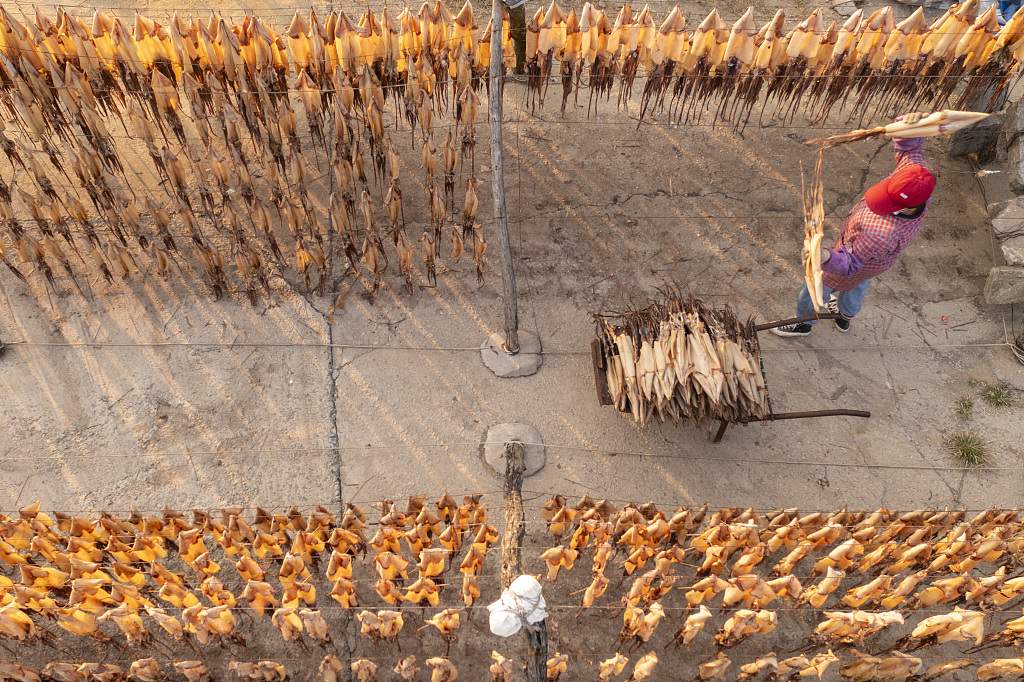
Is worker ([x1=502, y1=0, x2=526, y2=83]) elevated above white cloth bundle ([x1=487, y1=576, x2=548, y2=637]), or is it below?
above

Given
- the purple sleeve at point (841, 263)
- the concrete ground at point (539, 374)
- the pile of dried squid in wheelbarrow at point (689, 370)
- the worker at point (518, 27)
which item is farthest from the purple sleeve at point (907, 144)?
the worker at point (518, 27)

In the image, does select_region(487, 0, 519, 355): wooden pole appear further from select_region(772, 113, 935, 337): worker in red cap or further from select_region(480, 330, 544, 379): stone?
select_region(772, 113, 935, 337): worker in red cap

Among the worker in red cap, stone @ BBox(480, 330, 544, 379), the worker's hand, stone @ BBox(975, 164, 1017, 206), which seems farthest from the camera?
stone @ BBox(975, 164, 1017, 206)

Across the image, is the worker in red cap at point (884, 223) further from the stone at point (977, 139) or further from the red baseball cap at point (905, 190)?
the stone at point (977, 139)

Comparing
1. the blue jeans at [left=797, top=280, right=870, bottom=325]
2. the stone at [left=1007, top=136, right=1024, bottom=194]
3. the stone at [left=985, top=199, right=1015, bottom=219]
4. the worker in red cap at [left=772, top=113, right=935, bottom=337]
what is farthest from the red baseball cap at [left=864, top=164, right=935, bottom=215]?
the stone at [left=1007, top=136, right=1024, bottom=194]

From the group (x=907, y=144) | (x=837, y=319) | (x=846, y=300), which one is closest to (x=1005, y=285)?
(x=837, y=319)

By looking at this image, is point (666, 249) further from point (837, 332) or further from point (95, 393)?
point (95, 393)
